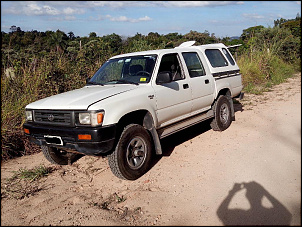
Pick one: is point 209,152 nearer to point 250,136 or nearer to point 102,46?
point 250,136

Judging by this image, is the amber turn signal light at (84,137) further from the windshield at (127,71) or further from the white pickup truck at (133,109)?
the windshield at (127,71)

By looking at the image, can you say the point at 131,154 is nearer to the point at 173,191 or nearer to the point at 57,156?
the point at 173,191

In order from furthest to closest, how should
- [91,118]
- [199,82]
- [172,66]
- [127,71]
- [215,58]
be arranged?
[215,58]
[199,82]
[172,66]
[127,71]
[91,118]

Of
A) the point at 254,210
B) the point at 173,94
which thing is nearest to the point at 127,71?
the point at 173,94

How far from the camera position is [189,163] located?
15.1ft

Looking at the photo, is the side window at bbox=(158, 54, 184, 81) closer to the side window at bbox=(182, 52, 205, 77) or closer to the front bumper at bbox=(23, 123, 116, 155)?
the side window at bbox=(182, 52, 205, 77)

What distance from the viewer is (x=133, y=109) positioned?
411 cm

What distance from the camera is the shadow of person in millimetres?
2453

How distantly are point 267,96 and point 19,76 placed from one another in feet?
24.9

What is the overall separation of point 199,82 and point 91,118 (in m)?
2.64

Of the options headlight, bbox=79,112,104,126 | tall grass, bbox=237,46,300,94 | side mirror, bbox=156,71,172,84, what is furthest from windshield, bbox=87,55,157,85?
tall grass, bbox=237,46,300,94

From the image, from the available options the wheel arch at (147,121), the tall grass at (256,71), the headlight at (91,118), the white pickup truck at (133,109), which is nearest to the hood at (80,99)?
the white pickup truck at (133,109)

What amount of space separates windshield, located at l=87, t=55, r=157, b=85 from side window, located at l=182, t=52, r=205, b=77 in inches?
33.3

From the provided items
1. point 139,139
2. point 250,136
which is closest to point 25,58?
point 139,139
